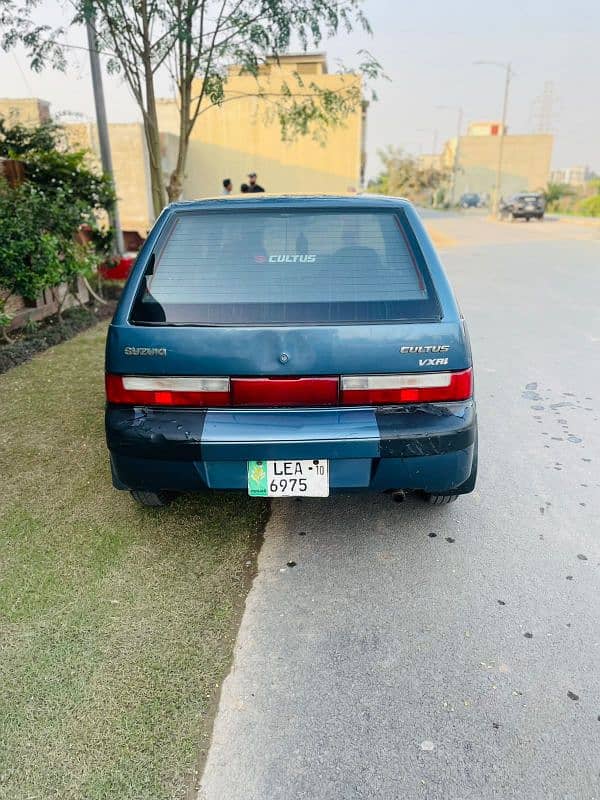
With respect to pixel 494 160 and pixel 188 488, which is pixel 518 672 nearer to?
pixel 188 488

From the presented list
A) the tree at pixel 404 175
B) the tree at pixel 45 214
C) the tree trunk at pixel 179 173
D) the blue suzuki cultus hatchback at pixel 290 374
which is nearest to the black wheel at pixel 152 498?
the blue suzuki cultus hatchback at pixel 290 374

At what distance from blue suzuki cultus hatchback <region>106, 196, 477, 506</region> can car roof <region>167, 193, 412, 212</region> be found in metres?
0.25

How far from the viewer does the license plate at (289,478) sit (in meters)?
2.54

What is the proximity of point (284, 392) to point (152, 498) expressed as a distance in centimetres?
107

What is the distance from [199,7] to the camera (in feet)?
27.2

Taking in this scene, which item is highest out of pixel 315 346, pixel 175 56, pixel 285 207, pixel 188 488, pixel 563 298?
pixel 175 56

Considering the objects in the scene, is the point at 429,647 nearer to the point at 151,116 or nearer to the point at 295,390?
the point at 295,390

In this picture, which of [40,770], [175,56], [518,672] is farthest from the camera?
[175,56]

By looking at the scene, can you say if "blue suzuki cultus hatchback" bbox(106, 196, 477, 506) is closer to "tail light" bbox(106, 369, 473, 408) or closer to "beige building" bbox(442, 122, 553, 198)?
"tail light" bbox(106, 369, 473, 408)

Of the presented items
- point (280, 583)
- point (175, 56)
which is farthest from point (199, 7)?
point (280, 583)

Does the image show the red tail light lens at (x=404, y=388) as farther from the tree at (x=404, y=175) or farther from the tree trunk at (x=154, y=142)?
the tree at (x=404, y=175)

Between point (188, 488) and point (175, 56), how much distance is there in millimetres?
8579

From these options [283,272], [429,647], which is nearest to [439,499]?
[429,647]

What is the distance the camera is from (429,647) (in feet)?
7.58
